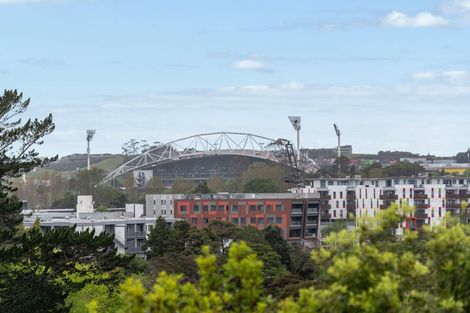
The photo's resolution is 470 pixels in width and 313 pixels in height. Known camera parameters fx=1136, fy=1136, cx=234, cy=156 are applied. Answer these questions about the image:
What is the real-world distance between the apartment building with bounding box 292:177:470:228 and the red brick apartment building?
5.59 m

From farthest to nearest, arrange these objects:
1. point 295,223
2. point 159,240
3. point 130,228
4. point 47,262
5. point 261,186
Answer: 1. point 261,186
2. point 295,223
3. point 130,228
4. point 159,240
5. point 47,262

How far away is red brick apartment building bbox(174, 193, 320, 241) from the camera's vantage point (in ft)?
366

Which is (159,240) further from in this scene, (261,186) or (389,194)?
(261,186)

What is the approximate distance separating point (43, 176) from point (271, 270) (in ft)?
432

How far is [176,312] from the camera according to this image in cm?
1517

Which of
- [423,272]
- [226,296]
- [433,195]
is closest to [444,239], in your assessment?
[423,272]

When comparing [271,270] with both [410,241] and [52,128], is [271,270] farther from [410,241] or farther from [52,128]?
[410,241]

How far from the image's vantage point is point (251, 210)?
369 ft

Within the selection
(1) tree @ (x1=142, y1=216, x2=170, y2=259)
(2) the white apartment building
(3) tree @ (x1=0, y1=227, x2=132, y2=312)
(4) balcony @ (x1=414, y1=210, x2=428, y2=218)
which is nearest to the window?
(2) the white apartment building

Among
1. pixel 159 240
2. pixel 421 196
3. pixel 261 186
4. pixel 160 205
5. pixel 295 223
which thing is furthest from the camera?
pixel 261 186

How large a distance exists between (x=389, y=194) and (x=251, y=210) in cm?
1716

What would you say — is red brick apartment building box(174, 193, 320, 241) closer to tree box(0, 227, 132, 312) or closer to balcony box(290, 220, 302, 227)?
balcony box(290, 220, 302, 227)

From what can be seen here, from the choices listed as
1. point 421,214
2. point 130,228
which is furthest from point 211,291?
point 421,214

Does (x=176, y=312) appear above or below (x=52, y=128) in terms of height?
below
